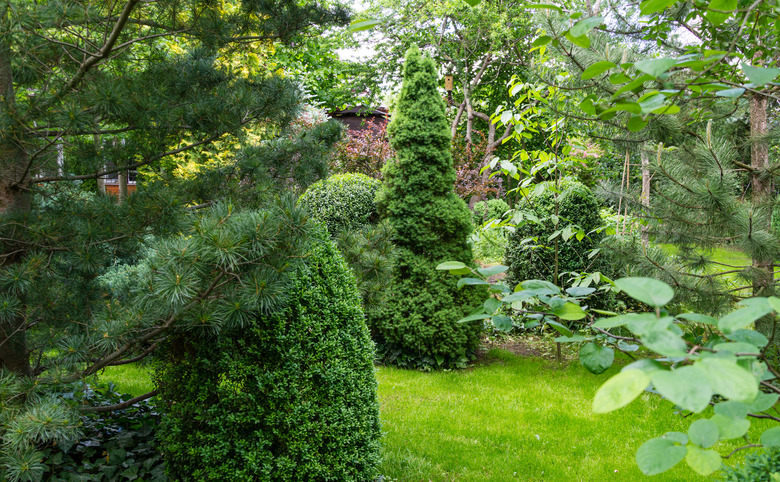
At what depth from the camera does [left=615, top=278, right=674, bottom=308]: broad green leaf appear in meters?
0.64

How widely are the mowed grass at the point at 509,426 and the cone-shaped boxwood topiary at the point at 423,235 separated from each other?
38cm

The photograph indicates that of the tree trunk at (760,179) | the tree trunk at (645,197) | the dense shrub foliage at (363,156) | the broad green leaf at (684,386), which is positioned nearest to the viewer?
the broad green leaf at (684,386)

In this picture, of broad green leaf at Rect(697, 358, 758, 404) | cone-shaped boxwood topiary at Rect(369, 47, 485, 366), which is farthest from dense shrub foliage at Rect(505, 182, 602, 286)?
broad green leaf at Rect(697, 358, 758, 404)

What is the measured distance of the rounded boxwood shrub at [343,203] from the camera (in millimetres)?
6445

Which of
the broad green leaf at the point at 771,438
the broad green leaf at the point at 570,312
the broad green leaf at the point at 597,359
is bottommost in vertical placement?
the broad green leaf at the point at 771,438

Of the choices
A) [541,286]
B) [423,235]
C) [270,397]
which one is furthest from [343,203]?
[541,286]

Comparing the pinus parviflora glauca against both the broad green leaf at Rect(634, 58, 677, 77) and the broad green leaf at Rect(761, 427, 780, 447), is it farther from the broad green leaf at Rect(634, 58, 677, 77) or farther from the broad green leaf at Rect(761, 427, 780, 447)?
the broad green leaf at Rect(761, 427, 780, 447)

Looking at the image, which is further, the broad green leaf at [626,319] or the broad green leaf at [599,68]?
the broad green leaf at [599,68]

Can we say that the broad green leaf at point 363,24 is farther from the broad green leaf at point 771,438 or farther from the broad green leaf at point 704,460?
the broad green leaf at point 771,438

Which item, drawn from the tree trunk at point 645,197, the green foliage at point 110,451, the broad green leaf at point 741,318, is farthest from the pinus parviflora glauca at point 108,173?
the tree trunk at point 645,197

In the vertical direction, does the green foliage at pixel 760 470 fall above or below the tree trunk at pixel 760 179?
below

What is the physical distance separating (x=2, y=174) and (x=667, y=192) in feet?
14.4

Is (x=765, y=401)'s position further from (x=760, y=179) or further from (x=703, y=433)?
(x=760, y=179)

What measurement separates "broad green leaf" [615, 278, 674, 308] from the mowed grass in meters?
2.91
